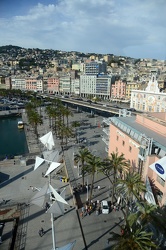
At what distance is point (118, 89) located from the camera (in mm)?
140500

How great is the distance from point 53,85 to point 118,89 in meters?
55.7

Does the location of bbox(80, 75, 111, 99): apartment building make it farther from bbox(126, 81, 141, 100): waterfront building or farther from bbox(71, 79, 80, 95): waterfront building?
bbox(126, 81, 141, 100): waterfront building

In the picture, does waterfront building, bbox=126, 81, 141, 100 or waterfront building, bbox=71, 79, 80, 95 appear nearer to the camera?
waterfront building, bbox=126, 81, 141, 100

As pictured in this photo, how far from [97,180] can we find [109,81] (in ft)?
379

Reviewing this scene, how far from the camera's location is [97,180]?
1501 inches

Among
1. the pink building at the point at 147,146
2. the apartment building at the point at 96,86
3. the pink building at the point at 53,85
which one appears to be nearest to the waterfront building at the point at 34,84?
the pink building at the point at 53,85

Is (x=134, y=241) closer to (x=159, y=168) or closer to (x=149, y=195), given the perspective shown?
(x=159, y=168)

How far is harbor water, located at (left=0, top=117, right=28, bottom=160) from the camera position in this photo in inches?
2509

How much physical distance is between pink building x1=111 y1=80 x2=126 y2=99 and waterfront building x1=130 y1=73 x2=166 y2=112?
3452 cm

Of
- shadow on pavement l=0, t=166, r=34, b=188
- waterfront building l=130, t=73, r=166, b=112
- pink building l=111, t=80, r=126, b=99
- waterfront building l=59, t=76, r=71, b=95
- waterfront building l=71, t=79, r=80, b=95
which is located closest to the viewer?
shadow on pavement l=0, t=166, r=34, b=188

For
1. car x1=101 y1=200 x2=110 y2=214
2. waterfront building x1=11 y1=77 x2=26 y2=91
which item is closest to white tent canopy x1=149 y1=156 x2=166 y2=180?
car x1=101 y1=200 x2=110 y2=214

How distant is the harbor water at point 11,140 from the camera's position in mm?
63719

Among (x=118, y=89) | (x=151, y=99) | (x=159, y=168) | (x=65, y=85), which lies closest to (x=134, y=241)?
(x=159, y=168)

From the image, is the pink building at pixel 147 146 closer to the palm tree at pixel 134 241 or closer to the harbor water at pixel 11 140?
the palm tree at pixel 134 241
